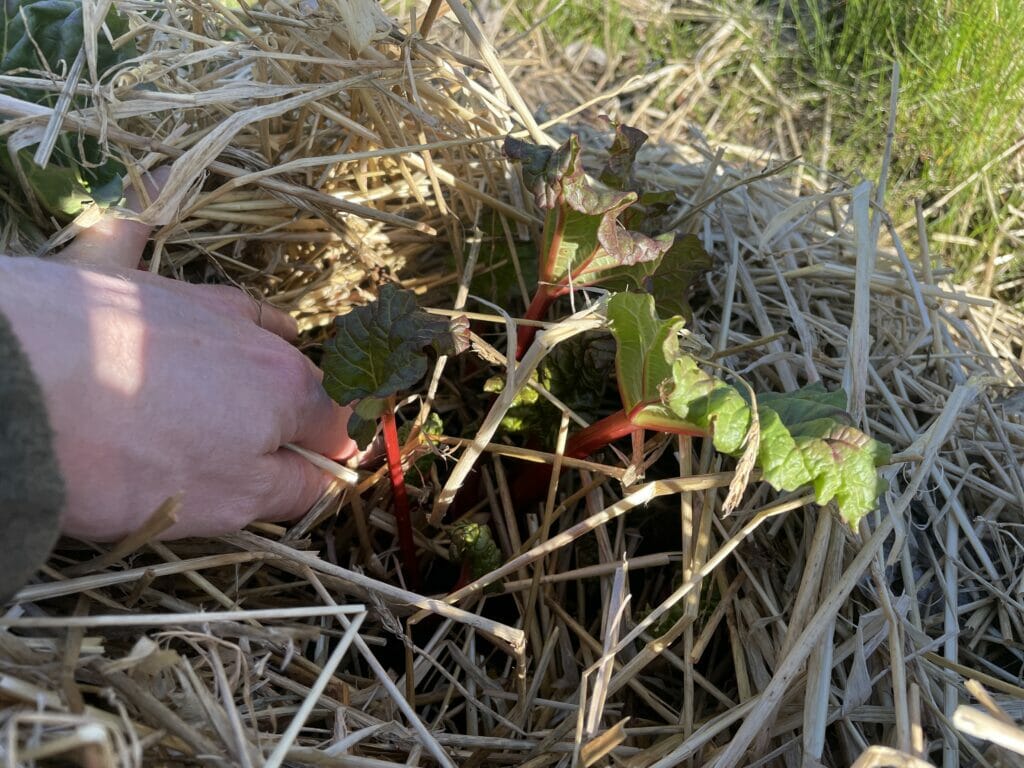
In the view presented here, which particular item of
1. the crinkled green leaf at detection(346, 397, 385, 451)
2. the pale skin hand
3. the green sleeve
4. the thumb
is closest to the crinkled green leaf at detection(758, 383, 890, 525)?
the crinkled green leaf at detection(346, 397, 385, 451)

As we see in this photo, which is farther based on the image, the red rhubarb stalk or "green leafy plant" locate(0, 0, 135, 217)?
"green leafy plant" locate(0, 0, 135, 217)

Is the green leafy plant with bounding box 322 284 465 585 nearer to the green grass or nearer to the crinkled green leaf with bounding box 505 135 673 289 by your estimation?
the crinkled green leaf with bounding box 505 135 673 289

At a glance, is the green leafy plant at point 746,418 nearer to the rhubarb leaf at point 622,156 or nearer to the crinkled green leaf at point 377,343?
the crinkled green leaf at point 377,343

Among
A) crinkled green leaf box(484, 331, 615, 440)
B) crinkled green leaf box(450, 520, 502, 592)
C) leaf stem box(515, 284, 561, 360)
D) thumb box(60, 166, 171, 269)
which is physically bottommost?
crinkled green leaf box(450, 520, 502, 592)

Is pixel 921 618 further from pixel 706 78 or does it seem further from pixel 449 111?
pixel 706 78

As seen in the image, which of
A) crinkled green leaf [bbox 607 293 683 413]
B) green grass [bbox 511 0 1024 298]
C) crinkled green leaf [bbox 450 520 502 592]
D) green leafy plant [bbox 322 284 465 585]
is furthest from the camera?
green grass [bbox 511 0 1024 298]

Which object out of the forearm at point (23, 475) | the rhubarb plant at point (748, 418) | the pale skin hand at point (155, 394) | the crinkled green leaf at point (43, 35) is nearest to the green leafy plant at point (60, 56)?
the crinkled green leaf at point (43, 35)

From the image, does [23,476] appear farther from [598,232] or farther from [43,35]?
[43,35]
